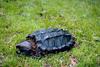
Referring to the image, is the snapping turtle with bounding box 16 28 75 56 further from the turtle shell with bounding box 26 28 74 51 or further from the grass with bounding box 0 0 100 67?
the grass with bounding box 0 0 100 67

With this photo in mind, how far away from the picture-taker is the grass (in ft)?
20.0

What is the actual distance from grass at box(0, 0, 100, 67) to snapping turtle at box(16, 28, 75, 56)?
174 millimetres

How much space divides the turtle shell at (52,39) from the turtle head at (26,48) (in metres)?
0.18

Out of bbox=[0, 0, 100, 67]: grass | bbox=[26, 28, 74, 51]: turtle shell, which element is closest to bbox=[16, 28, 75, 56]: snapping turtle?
bbox=[26, 28, 74, 51]: turtle shell

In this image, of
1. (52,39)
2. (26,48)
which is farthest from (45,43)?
(26,48)

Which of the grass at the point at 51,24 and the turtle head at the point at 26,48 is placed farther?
the grass at the point at 51,24

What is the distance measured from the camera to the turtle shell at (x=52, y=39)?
19.9 ft

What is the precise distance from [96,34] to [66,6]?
2.42 m

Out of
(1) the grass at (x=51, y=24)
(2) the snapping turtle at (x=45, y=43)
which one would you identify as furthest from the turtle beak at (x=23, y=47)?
(1) the grass at (x=51, y=24)

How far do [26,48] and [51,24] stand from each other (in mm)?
2174

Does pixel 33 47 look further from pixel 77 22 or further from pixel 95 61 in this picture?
pixel 77 22

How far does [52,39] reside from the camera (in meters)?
6.23

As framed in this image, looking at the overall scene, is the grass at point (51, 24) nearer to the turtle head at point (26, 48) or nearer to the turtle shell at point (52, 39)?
the turtle head at point (26, 48)

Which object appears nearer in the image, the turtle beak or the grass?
the turtle beak
